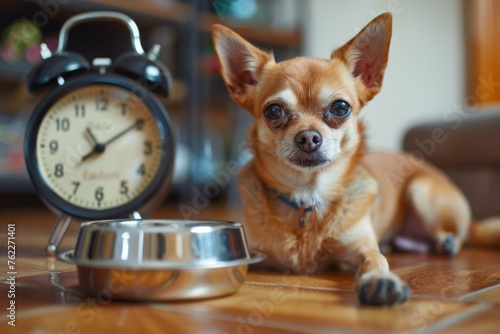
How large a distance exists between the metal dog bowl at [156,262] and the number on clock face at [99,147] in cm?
46

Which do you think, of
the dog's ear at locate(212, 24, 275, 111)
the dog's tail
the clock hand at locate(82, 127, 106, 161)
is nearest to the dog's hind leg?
the dog's tail

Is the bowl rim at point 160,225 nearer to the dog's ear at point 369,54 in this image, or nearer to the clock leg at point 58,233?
the clock leg at point 58,233

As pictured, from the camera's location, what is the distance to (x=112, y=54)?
10.5 feet

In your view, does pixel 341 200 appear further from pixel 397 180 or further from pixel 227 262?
pixel 397 180

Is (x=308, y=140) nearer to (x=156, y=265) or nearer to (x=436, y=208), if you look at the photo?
(x=156, y=265)

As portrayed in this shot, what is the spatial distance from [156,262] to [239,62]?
0.65 metres

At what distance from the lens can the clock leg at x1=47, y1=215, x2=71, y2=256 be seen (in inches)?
51.5

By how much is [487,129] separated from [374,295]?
1.51 m

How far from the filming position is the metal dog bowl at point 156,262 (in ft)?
2.69

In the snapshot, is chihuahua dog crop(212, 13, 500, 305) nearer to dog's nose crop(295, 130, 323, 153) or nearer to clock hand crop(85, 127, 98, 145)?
dog's nose crop(295, 130, 323, 153)

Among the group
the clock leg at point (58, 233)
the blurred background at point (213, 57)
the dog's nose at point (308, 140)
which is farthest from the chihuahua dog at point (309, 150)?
the blurred background at point (213, 57)

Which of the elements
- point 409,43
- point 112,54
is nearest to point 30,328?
point 409,43

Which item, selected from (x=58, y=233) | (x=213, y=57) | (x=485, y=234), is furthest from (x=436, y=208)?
(x=213, y=57)

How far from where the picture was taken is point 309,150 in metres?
1.10
